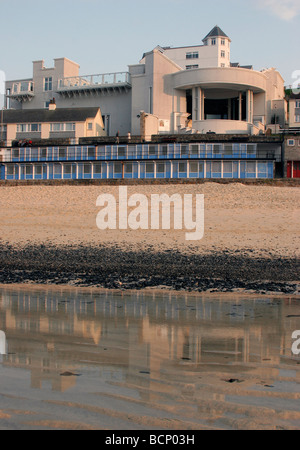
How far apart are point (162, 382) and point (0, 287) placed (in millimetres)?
9684

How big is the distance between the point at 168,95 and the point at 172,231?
114 ft

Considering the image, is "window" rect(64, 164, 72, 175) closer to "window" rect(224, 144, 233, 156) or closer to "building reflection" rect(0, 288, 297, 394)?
"window" rect(224, 144, 233, 156)

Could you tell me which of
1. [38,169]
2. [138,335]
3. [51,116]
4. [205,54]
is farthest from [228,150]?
[138,335]

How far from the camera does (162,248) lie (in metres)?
19.2

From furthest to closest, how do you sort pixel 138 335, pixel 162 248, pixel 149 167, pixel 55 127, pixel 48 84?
pixel 48 84 → pixel 55 127 → pixel 149 167 → pixel 162 248 → pixel 138 335

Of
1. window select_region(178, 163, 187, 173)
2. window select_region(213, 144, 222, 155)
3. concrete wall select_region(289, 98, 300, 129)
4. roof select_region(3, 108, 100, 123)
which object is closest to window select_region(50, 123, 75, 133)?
roof select_region(3, 108, 100, 123)

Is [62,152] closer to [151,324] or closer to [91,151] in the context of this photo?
[91,151]

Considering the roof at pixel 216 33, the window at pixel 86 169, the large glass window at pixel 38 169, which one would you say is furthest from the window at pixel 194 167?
the roof at pixel 216 33

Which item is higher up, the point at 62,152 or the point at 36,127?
the point at 36,127

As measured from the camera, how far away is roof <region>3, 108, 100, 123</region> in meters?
51.5

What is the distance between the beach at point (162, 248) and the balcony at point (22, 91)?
3696cm

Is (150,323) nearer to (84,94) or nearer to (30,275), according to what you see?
(30,275)

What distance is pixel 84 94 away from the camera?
59.4m

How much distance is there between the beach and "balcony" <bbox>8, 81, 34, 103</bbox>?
3696 centimetres
